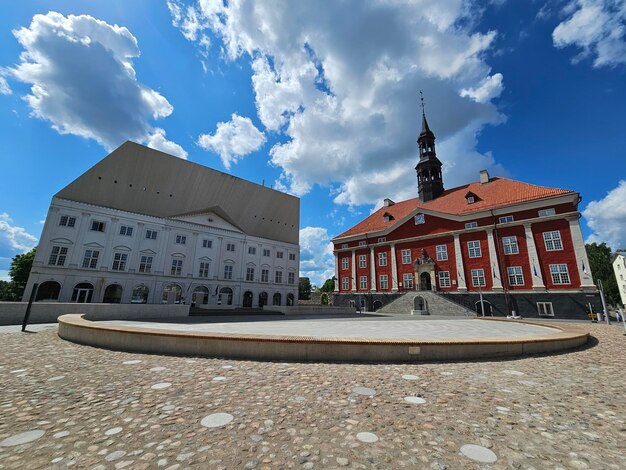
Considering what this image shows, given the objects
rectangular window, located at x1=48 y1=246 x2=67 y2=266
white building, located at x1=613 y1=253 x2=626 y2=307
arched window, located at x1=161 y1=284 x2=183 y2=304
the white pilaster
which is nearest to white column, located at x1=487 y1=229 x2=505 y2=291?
the white pilaster

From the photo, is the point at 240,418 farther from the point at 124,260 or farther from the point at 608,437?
the point at 124,260

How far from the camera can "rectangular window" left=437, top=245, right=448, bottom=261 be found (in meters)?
34.1

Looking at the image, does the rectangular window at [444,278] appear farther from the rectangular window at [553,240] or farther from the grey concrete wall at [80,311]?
the grey concrete wall at [80,311]

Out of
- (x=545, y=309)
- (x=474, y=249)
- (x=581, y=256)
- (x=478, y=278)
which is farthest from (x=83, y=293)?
(x=581, y=256)

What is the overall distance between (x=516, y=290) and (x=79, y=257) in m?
47.7

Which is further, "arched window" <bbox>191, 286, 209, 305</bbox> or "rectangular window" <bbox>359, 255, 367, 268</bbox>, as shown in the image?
"rectangular window" <bbox>359, 255, 367, 268</bbox>

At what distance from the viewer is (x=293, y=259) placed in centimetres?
4850

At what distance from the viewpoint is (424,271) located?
35281 millimetres

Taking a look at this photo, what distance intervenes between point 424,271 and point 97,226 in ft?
133

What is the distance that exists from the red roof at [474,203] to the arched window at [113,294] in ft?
104

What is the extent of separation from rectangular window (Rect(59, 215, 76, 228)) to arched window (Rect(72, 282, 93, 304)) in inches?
259

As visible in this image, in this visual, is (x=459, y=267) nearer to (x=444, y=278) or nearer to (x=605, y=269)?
(x=444, y=278)

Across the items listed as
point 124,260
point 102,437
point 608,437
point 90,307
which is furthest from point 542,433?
point 124,260

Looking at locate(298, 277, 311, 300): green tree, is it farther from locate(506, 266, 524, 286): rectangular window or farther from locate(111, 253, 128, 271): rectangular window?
locate(506, 266, 524, 286): rectangular window
